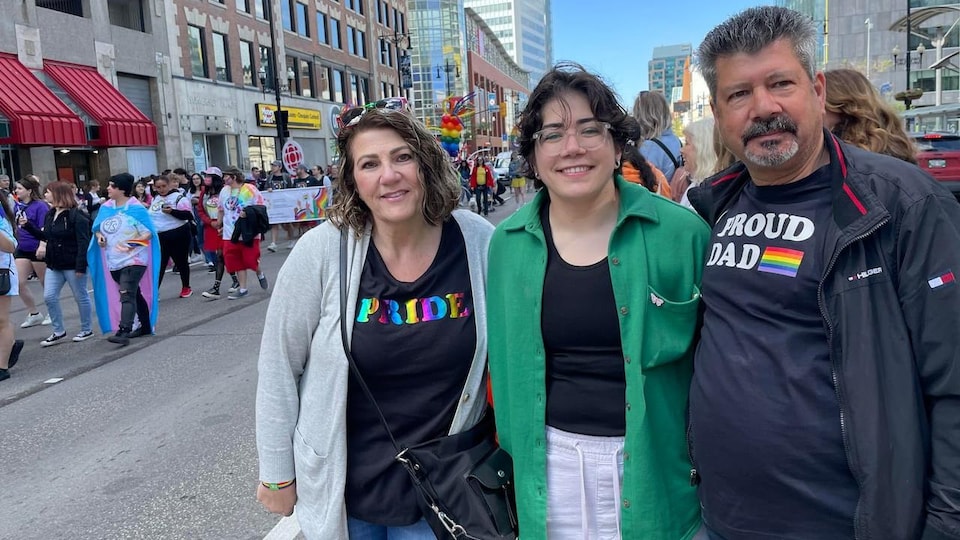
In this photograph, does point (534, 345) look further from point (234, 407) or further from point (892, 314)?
point (234, 407)

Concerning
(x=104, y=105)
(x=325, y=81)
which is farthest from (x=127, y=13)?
(x=325, y=81)

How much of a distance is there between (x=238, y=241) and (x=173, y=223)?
1159 mm

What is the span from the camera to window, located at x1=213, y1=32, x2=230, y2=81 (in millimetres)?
26219

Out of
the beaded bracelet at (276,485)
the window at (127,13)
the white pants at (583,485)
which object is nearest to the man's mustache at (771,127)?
the white pants at (583,485)

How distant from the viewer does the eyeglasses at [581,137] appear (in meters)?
1.97

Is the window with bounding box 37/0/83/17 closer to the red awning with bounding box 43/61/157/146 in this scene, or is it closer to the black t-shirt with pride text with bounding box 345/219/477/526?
the red awning with bounding box 43/61/157/146

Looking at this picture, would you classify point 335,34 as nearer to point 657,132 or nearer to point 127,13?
point 127,13

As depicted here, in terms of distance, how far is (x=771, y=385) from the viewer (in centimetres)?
159

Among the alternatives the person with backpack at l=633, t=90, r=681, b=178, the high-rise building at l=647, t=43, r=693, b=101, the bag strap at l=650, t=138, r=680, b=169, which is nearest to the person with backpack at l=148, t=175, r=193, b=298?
the person with backpack at l=633, t=90, r=681, b=178

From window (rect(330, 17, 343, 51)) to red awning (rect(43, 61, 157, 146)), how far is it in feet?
58.4

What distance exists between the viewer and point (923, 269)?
1.39 meters

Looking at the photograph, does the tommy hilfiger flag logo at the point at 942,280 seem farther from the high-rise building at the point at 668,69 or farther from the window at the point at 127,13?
the high-rise building at the point at 668,69

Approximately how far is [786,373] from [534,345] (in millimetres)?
675

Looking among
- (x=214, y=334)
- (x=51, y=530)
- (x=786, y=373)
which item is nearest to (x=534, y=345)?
(x=786, y=373)
